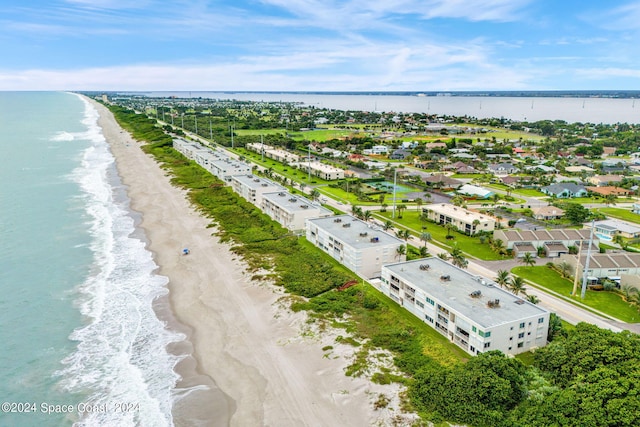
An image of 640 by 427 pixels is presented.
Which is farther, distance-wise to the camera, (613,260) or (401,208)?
(401,208)

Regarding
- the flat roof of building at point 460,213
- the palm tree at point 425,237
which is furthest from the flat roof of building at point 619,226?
the palm tree at point 425,237

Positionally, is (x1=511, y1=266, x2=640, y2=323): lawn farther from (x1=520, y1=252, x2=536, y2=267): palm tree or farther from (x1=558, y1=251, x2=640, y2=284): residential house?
(x1=558, y1=251, x2=640, y2=284): residential house

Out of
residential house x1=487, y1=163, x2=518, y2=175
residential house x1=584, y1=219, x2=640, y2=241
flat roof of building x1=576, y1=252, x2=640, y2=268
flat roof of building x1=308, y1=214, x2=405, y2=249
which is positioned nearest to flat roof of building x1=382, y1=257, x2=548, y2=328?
flat roof of building x1=308, y1=214, x2=405, y2=249

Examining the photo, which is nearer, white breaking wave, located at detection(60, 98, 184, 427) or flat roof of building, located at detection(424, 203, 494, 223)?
white breaking wave, located at detection(60, 98, 184, 427)

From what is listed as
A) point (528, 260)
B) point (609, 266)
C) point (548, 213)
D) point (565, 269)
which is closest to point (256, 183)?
point (528, 260)

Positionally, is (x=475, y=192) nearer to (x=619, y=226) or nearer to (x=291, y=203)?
(x=619, y=226)

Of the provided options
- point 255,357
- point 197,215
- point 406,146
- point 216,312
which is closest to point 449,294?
point 255,357

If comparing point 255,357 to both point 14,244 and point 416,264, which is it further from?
point 14,244
